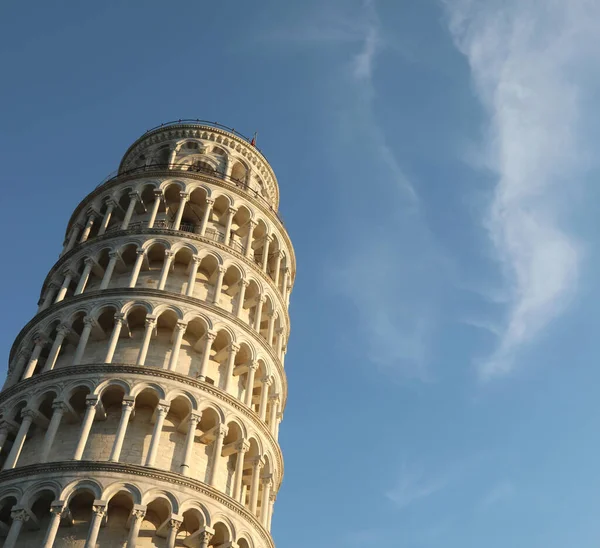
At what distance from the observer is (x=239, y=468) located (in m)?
33.1

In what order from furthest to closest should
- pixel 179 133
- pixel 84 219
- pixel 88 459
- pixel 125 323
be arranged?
pixel 179 133
pixel 84 219
pixel 125 323
pixel 88 459

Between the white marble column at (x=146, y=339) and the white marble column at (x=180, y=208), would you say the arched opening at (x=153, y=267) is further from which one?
the white marble column at (x=146, y=339)

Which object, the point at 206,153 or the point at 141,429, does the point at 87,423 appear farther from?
the point at 206,153

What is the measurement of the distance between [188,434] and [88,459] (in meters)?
4.08

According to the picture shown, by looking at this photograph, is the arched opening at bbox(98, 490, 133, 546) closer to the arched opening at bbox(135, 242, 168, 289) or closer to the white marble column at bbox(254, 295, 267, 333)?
the arched opening at bbox(135, 242, 168, 289)

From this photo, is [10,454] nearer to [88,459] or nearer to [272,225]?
[88,459]

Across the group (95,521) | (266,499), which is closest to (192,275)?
(266,499)

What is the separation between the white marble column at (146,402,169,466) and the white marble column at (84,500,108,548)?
7.92ft

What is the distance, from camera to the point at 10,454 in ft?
104

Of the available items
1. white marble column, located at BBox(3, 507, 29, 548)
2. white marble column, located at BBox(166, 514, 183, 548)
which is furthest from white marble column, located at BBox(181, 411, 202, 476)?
white marble column, located at BBox(3, 507, 29, 548)

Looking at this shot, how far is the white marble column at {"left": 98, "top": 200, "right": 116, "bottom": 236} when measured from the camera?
42375 mm

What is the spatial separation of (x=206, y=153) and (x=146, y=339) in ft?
57.7

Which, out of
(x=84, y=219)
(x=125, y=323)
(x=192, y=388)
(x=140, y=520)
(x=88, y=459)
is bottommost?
(x=140, y=520)

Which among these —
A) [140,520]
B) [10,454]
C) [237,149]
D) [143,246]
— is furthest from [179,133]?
[140,520]
